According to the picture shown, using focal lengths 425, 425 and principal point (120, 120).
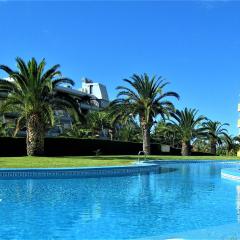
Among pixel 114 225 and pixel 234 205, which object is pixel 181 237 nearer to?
pixel 114 225

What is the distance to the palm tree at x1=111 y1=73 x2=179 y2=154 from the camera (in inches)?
1455

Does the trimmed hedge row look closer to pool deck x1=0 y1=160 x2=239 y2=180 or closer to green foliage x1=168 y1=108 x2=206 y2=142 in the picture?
green foliage x1=168 y1=108 x2=206 y2=142

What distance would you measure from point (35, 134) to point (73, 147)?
889 centimetres

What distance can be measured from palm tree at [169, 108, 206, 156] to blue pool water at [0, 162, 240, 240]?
3214 cm

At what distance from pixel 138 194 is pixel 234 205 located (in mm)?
3009

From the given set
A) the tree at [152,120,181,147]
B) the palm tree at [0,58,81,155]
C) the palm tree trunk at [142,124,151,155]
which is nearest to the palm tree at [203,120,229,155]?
the tree at [152,120,181,147]

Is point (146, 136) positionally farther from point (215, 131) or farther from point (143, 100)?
point (215, 131)

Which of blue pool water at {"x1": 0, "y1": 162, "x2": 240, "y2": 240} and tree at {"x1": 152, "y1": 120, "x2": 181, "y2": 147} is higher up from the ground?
tree at {"x1": 152, "y1": 120, "x2": 181, "y2": 147}

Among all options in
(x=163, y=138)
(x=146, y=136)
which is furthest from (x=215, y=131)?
(x=146, y=136)

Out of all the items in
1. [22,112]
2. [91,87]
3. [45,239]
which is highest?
[91,87]

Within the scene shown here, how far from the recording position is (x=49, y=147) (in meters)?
35.1

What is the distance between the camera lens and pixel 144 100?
36.9 meters

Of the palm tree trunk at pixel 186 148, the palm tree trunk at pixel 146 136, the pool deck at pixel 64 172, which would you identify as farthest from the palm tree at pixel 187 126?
the pool deck at pixel 64 172

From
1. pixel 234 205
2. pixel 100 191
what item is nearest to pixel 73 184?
pixel 100 191
